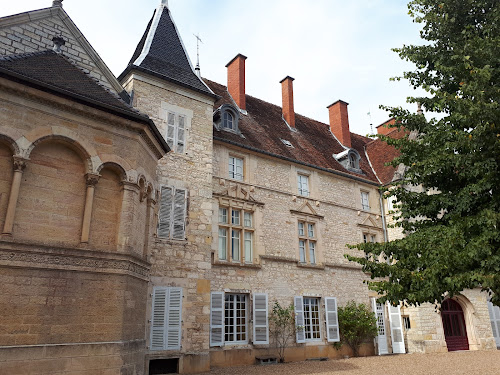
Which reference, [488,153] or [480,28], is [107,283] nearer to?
[488,153]

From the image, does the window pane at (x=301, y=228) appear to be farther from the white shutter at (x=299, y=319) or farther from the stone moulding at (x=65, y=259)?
the stone moulding at (x=65, y=259)

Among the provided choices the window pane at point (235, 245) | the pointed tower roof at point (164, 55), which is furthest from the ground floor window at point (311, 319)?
the pointed tower roof at point (164, 55)

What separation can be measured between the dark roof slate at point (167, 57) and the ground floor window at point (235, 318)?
6.10 m

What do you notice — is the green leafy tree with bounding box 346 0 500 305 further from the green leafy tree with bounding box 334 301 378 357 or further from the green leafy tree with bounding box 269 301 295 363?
the green leafy tree with bounding box 334 301 378 357

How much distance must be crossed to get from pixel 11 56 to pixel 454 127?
8.02m

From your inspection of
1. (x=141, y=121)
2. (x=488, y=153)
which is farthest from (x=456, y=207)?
(x=141, y=121)

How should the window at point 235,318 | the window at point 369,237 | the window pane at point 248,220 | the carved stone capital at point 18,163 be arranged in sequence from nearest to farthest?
the carved stone capital at point 18,163 < the window at point 235,318 < the window pane at point 248,220 < the window at point 369,237

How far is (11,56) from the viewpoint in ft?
22.9

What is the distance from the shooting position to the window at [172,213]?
33.0ft

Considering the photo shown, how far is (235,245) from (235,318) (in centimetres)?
210

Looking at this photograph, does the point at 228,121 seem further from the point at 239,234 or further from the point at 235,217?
the point at 239,234

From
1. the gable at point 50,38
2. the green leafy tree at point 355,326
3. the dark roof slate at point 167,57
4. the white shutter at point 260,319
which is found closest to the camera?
the gable at point 50,38

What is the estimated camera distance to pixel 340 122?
19.1m

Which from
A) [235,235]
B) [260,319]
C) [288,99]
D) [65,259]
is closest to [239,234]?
[235,235]
